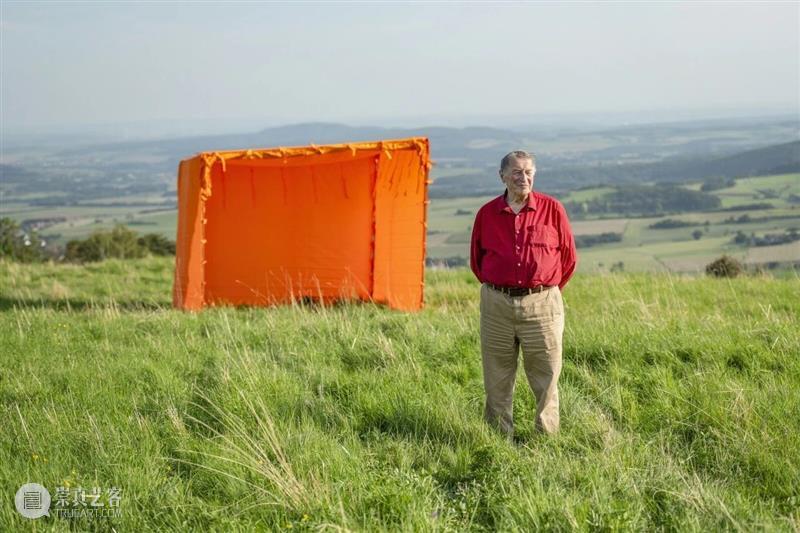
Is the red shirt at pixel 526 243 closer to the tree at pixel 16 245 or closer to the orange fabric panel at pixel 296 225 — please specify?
the orange fabric panel at pixel 296 225

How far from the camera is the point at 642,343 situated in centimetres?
627

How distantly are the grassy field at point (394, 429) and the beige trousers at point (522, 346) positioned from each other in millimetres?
179

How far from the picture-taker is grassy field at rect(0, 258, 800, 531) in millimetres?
Result: 3721

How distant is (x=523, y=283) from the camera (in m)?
4.54

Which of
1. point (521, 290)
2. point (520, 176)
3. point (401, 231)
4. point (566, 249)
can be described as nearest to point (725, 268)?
point (401, 231)

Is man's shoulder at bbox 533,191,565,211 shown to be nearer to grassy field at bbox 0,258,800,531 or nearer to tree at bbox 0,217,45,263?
grassy field at bbox 0,258,800,531

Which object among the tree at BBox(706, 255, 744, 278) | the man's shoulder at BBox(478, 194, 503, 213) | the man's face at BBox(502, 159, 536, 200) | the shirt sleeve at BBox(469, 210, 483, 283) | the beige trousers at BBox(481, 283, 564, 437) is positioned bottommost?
the tree at BBox(706, 255, 744, 278)

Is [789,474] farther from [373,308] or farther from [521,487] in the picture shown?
[373,308]

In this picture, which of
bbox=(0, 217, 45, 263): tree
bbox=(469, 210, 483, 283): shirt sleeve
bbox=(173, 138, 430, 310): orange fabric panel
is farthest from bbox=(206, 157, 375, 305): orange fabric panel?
bbox=(0, 217, 45, 263): tree

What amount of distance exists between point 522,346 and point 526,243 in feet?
2.06

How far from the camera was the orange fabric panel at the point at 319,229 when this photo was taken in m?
10.6

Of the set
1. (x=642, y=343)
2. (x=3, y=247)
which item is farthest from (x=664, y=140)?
(x=642, y=343)

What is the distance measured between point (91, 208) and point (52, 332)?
256 feet

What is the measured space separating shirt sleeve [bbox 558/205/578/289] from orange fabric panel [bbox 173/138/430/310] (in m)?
5.85
